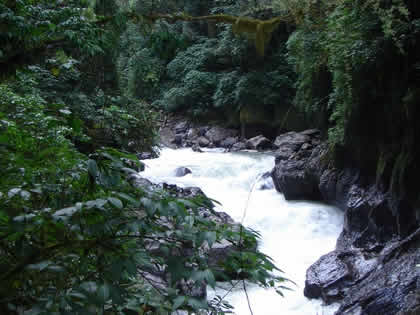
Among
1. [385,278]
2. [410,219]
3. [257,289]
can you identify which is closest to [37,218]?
[385,278]

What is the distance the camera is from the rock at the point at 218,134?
625 inches

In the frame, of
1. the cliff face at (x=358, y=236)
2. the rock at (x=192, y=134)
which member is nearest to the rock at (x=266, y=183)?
the cliff face at (x=358, y=236)

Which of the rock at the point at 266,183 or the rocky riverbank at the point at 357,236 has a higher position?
the rocky riverbank at the point at 357,236

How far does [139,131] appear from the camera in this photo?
7.52 m

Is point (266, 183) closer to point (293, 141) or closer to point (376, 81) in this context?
point (293, 141)

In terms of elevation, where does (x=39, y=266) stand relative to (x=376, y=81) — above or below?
above

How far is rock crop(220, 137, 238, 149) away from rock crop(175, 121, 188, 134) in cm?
268

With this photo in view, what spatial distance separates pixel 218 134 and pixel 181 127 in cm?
235

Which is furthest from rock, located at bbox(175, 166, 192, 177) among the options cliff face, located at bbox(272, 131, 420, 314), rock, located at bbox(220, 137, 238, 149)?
rock, located at bbox(220, 137, 238, 149)

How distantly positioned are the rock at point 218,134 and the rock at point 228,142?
23 cm

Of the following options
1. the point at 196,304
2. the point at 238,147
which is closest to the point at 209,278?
the point at 196,304

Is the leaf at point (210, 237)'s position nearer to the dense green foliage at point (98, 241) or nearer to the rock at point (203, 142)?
the dense green foliage at point (98, 241)

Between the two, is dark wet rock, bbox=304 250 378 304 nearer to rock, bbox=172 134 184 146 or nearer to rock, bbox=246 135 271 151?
rock, bbox=246 135 271 151

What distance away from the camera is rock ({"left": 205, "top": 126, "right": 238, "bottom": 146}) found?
625 inches
